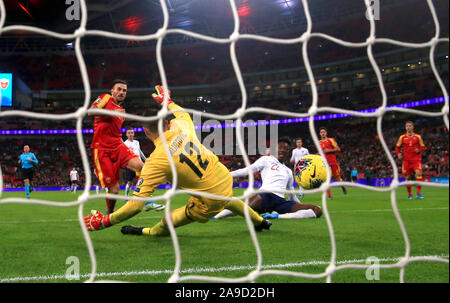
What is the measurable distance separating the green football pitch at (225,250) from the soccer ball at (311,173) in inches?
57.4

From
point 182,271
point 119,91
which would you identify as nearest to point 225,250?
point 182,271

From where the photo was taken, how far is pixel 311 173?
21.8 ft

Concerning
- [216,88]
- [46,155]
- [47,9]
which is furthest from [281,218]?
[46,155]

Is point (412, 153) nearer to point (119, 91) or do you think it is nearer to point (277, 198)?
point (277, 198)

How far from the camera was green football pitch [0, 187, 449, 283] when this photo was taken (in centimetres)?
255

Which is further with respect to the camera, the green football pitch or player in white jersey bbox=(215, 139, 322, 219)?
player in white jersey bbox=(215, 139, 322, 219)

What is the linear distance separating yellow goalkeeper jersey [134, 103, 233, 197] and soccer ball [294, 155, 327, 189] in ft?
9.87

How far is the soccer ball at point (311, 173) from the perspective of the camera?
664cm

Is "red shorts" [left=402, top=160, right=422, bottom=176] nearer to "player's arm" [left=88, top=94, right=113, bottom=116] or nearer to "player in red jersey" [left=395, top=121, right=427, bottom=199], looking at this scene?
"player in red jersey" [left=395, top=121, right=427, bottom=199]

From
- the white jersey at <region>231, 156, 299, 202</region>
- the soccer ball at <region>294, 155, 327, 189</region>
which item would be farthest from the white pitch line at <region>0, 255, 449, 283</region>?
the soccer ball at <region>294, 155, 327, 189</region>

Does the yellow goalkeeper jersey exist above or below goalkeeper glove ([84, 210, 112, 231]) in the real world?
above

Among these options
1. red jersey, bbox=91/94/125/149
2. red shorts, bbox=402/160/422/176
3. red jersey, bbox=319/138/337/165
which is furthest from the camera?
red jersey, bbox=319/138/337/165

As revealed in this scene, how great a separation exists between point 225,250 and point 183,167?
0.83 metres
